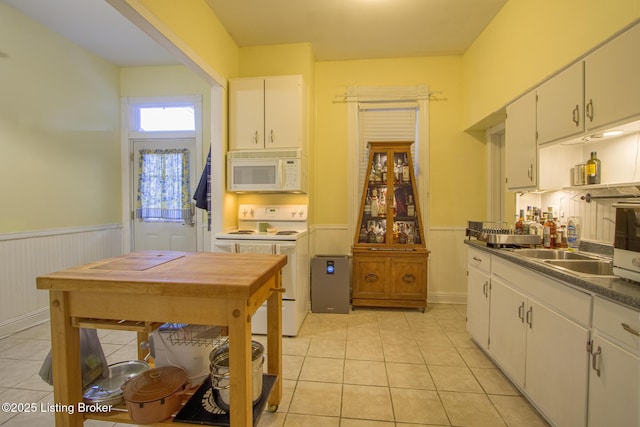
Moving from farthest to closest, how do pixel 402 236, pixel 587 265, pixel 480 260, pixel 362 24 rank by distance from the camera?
pixel 402 236 → pixel 362 24 → pixel 480 260 → pixel 587 265

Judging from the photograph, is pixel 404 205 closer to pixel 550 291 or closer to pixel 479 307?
pixel 479 307

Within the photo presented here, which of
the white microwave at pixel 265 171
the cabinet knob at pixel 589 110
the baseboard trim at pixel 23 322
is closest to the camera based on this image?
the cabinet knob at pixel 589 110

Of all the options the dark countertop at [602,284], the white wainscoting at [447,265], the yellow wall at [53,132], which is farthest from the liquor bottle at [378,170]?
the yellow wall at [53,132]

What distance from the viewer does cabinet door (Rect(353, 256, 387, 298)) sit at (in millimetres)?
3355

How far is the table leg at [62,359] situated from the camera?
126cm

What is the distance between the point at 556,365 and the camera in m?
1.50

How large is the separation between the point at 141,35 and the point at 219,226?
2.24m

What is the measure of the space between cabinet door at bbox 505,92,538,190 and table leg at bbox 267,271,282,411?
6.82ft

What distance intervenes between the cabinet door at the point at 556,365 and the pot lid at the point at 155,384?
186cm

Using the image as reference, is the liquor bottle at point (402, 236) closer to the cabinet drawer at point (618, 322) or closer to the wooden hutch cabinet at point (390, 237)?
the wooden hutch cabinet at point (390, 237)

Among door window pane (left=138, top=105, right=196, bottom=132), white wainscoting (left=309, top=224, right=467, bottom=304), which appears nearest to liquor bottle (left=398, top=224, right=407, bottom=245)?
white wainscoting (left=309, top=224, right=467, bottom=304)

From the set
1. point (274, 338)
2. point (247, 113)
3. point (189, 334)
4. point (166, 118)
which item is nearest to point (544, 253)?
point (274, 338)

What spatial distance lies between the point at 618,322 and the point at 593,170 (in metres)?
1.27

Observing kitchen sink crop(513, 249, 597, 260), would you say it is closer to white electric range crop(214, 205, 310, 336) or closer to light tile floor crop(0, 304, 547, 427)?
light tile floor crop(0, 304, 547, 427)
